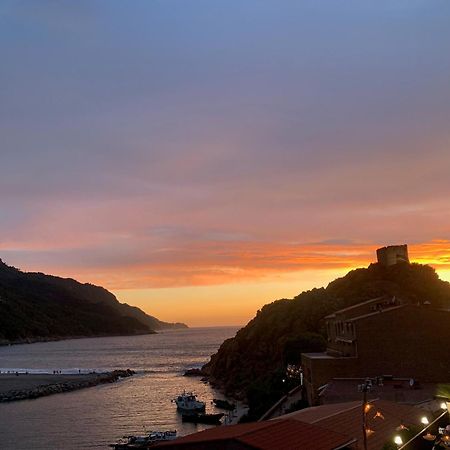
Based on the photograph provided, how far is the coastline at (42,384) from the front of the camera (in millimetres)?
96875

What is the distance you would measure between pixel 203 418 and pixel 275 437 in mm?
46363

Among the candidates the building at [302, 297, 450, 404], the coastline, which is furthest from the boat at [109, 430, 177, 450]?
the coastline

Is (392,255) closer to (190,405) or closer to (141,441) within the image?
(190,405)

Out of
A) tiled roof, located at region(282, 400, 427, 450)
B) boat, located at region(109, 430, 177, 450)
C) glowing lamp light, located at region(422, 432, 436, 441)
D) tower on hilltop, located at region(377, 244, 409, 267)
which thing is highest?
tower on hilltop, located at region(377, 244, 409, 267)

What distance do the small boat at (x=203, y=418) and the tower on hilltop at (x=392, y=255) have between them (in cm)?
5094

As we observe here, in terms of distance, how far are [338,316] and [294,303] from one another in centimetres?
4095

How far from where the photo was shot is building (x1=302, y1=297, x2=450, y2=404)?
1865 inches

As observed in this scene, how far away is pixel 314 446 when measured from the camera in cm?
2175

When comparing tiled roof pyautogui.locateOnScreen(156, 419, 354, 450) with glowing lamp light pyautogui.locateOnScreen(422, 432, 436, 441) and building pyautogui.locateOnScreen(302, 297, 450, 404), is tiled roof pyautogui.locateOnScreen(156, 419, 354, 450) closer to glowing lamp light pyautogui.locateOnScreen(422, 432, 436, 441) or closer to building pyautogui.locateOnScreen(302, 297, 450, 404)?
glowing lamp light pyautogui.locateOnScreen(422, 432, 436, 441)

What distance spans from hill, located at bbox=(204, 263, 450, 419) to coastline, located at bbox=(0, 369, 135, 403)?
26384 mm

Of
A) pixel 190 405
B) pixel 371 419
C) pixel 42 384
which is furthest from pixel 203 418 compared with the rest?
pixel 42 384

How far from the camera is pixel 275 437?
862 inches

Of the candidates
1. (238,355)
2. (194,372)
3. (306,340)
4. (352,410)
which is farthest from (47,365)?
(352,410)

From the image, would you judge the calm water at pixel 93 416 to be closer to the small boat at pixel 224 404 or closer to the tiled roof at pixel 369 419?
the small boat at pixel 224 404
